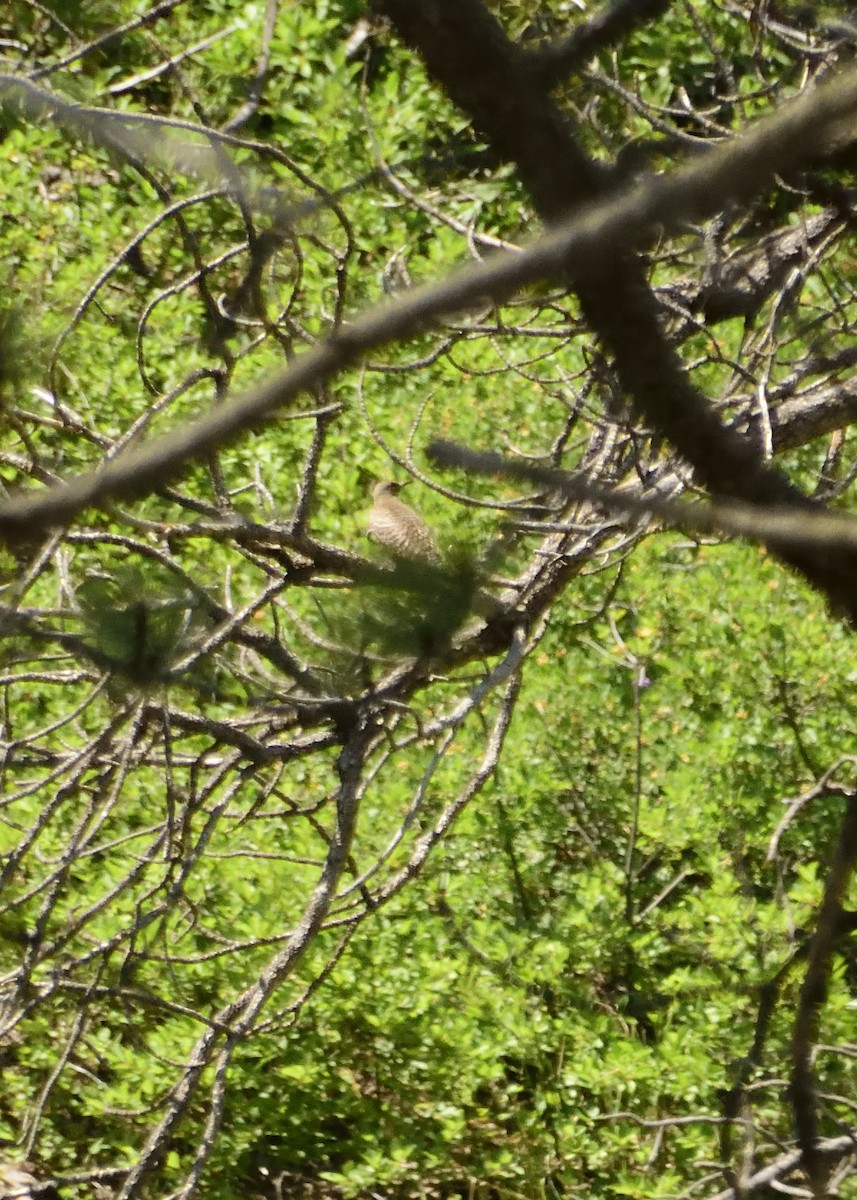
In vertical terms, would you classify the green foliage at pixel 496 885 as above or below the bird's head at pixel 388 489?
below

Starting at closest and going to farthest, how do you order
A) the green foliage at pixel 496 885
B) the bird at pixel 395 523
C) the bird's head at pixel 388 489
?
the green foliage at pixel 496 885, the bird at pixel 395 523, the bird's head at pixel 388 489

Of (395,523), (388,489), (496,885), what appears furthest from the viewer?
(388,489)

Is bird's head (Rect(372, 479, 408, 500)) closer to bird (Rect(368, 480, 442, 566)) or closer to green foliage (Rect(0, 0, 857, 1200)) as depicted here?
bird (Rect(368, 480, 442, 566))

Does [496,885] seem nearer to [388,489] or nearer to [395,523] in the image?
[395,523]

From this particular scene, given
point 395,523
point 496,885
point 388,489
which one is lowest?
point 496,885

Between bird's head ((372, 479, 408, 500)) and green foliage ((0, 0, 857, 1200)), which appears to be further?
bird's head ((372, 479, 408, 500))

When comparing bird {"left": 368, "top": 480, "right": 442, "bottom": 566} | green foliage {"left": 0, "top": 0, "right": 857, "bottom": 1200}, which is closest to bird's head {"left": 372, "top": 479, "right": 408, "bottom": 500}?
bird {"left": 368, "top": 480, "right": 442, "bottom": 566}

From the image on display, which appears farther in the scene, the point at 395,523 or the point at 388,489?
the point at 388,489

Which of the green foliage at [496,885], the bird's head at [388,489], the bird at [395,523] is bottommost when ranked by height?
the green foliage at [496,885]

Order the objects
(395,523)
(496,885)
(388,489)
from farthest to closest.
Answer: (388,489)
(395,523)
(496,885)

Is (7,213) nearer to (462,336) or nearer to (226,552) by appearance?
(226,552)

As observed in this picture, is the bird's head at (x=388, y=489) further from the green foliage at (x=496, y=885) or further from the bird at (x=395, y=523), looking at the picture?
the green foliage at (x=496, y=885)

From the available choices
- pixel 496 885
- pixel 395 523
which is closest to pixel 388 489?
pixel 395 523

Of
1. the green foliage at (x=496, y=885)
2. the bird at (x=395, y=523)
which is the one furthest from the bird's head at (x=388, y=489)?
the green foliage at (x=496, y=885)
